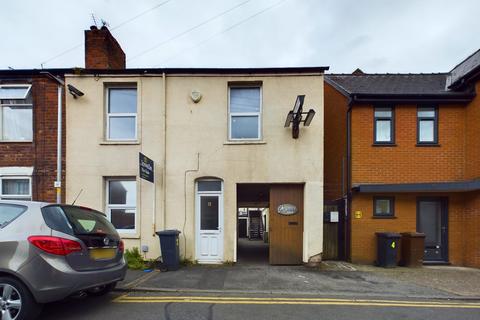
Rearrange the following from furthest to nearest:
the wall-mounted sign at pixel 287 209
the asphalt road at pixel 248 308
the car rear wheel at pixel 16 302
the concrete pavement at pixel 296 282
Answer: the wall-mounted sign at pixel 287 209
the concrete pavement at pixel 296 282
the asphalt road at pixel 248 308
the car rear wheel at pixel 16 302

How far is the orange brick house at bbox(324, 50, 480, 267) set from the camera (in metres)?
9.75

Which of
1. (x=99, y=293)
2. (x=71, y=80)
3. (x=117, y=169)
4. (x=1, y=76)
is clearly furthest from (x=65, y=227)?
(x=1, y=76)

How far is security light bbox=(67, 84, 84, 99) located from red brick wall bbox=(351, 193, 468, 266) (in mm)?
8959

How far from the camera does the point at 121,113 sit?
31.7 feet

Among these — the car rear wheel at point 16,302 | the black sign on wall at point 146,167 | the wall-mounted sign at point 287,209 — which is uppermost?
the black sign on wall at point 146,167

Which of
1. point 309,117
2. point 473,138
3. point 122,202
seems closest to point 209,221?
point 122,202

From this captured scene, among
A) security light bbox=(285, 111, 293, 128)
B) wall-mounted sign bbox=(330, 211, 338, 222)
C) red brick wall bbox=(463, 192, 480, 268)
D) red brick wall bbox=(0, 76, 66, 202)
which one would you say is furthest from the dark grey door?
red brick wall bbox=(0, 76, 66, 202)

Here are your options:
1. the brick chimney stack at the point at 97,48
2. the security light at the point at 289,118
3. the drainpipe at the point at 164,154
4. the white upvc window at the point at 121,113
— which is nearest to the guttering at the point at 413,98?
the security light at the point at 289,118

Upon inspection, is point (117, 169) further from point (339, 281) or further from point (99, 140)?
point (339, 281)

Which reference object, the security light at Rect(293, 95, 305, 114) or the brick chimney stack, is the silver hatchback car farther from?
the brick chimney stack

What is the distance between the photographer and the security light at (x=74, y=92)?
912cm

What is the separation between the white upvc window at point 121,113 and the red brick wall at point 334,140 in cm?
676

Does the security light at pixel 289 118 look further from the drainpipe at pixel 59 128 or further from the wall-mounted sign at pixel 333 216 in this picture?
the drainpipe at pixel 59 128

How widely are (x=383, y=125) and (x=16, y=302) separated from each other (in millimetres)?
10024
